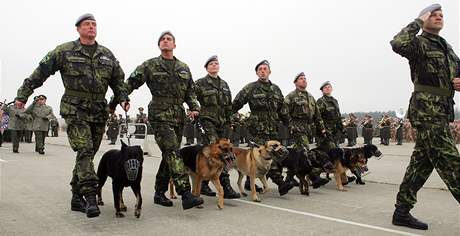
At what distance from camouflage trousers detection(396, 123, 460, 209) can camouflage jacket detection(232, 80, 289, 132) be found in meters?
3.17

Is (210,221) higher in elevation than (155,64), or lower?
lower

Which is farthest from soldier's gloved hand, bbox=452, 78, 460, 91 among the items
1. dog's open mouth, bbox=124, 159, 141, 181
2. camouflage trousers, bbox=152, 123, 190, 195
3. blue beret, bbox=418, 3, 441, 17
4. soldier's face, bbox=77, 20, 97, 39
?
soldier's face, bbox=77, 20, 97, 39

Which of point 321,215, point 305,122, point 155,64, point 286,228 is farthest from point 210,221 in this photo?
point 305,122

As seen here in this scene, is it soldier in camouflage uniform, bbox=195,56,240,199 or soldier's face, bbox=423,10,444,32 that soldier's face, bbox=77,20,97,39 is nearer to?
soldier in camouflage uniform, bbox=195,56,240,199

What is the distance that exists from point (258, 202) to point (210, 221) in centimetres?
158

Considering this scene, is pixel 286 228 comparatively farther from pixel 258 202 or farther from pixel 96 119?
pixel 96 119

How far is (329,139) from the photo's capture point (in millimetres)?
9109

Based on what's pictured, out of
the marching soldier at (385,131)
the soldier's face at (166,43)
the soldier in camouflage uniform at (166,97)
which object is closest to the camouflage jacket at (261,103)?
the soldier in camouflage uniform at (166,97)

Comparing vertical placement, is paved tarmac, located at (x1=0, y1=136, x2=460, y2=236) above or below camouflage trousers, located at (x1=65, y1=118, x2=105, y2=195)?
below

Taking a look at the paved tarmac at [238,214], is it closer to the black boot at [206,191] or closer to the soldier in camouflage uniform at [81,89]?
the black boot at [206,191]

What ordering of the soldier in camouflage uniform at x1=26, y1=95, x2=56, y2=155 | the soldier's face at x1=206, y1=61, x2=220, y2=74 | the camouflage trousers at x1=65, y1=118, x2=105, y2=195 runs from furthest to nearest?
the soldier in camouflage uniform at x1=26, y1=95, x2=56, y2=155 → the soldier's face at x1=206, y1=61, x2=220, y2=74 → the camouflage trousers at x1=65, y1=118, x2=105, y2=195

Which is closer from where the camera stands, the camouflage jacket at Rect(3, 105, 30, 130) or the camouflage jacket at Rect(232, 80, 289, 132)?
the camouflage jacket at Rect(232, 80, 289, 132)

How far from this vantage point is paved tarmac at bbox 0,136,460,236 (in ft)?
15.7

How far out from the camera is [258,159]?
278 inches
